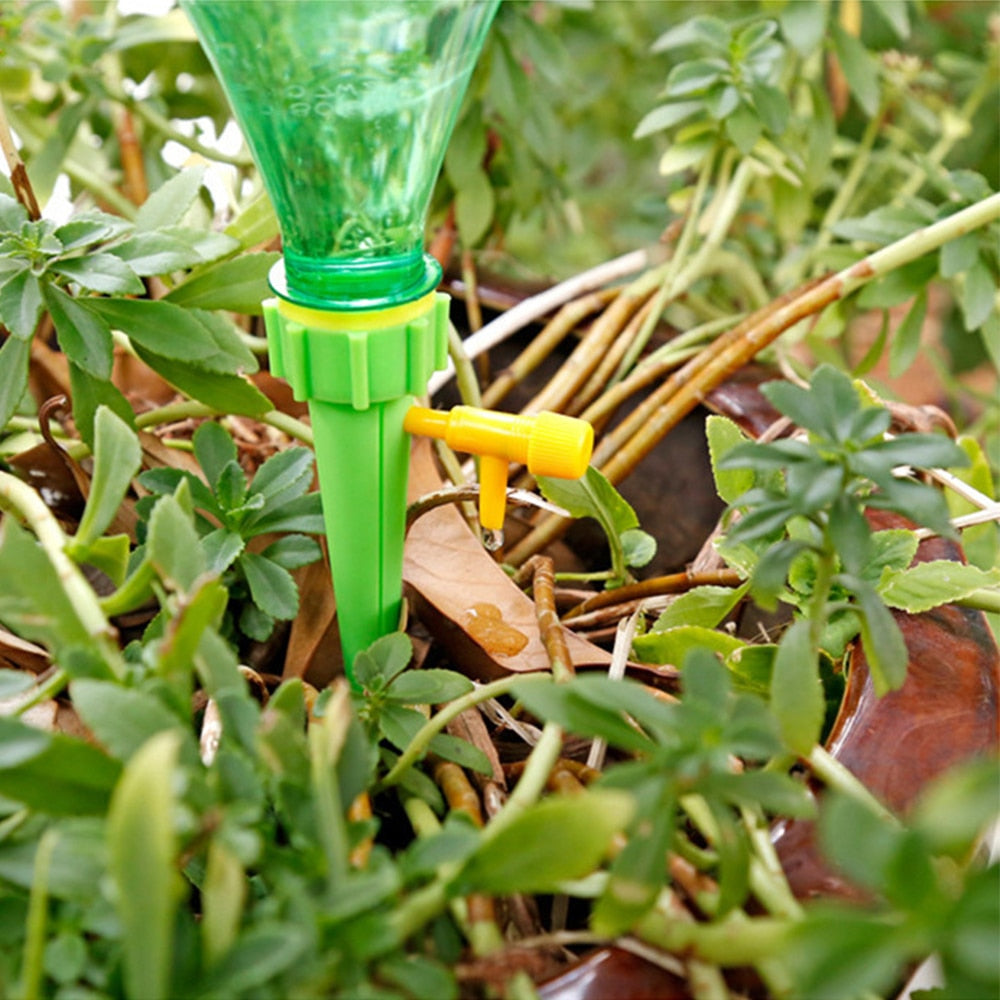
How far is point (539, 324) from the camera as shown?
0.70 metres

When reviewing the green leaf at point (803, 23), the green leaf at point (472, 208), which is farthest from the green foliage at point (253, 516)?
the green leaf at point (803, 23)

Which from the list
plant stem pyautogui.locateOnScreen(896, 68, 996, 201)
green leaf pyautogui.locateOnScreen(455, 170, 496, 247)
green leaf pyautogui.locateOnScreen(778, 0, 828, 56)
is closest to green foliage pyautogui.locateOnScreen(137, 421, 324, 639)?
green leaf pyautogui.locateOnScreen(455, 170, 496, 247)

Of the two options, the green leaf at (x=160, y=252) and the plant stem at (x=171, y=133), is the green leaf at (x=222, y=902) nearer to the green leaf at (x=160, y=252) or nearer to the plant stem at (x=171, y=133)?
the green leaf at (x=160, y=252)

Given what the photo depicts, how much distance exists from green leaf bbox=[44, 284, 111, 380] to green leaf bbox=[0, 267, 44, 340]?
1 centimetres

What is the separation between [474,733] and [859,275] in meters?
0.37

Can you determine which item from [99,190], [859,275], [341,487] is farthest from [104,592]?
[859,275]

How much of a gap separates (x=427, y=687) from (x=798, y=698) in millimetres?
146

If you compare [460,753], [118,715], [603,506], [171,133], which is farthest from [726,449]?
[171,133]

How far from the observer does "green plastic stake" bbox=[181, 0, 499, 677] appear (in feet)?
1.19

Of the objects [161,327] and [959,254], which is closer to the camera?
[161,327]

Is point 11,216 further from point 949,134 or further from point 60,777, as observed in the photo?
point 949,134

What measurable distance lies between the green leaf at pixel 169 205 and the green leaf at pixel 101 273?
0.05m

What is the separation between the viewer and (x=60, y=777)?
299mm

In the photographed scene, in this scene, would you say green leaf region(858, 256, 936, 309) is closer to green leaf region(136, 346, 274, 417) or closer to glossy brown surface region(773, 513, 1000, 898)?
glossy brown surface region(773, 513, 1000, 898)
